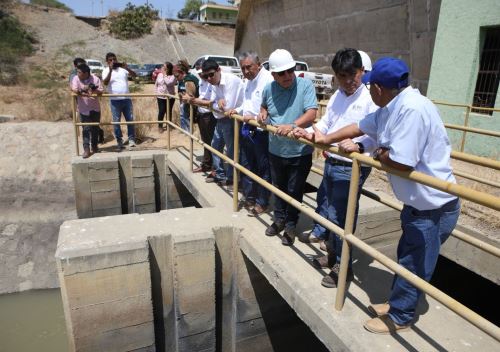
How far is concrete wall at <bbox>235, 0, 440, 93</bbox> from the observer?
11570mm

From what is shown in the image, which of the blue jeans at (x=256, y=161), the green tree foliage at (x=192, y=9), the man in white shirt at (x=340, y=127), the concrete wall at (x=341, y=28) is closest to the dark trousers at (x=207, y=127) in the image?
the blue jeans at (x=256, y=161)

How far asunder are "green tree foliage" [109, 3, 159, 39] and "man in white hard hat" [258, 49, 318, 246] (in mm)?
41204

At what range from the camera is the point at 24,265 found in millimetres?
6531

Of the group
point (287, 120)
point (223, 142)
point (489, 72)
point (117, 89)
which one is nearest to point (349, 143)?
point (287, 120)

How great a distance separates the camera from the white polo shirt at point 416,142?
193 cm

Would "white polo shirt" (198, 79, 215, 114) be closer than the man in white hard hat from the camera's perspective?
No

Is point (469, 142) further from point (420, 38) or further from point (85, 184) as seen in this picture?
point (85, 184)

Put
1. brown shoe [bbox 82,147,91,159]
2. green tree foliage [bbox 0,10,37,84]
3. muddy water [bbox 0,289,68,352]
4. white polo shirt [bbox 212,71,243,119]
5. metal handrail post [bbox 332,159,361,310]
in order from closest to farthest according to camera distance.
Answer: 1. metal handrail post [bbox 332,159,361,310]
2. white polo shirt [bbox 212,71,243,119]
3. muddy water [bbox 0,289,68,352]
4. brown shoe [bbox 82,147,91,159]
5. green tree foliage [bbox 0,10,37,84]

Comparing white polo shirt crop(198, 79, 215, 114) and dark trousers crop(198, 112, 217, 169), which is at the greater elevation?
white polo shirt crop(198, 79, 215, 114)

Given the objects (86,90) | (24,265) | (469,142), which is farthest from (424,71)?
(24,265)

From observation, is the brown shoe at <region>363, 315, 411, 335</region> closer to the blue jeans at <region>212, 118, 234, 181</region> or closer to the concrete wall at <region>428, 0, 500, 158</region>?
the blue jeans at <region>212, 118, 234, 181</region>

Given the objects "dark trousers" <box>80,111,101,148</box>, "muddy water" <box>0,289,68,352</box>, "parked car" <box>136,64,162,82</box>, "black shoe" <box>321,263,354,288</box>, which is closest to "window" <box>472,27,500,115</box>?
"black shoe" <box>321,263,354,288</box>

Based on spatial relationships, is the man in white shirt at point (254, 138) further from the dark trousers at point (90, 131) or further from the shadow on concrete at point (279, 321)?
the dark trousers at point (90, 131)

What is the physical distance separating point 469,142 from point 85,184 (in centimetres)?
739
